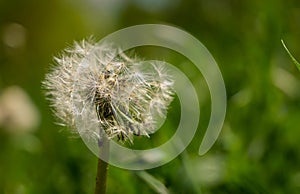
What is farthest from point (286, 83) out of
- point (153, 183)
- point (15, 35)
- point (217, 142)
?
point (153, 183)

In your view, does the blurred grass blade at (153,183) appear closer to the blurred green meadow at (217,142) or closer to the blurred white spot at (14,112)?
the blurred green meadow at (217,142)

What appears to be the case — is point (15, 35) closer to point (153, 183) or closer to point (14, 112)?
point (14, 112)

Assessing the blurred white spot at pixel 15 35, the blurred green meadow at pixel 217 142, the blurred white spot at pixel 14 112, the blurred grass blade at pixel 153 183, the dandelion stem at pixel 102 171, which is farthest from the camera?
the blurred white spot at pixel 14 112

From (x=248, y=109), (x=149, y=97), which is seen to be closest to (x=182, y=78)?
(x=248, y=109)

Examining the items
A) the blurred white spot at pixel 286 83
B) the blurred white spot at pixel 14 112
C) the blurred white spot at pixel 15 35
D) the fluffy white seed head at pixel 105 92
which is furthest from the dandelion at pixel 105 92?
the blurred white spot at pixel 14 112

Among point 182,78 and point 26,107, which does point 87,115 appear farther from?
point 26,107

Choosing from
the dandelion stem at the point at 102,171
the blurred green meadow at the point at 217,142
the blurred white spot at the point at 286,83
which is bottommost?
the dandelion stem at the point at 102,171

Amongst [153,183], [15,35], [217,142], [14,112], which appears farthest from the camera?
[14,112]
